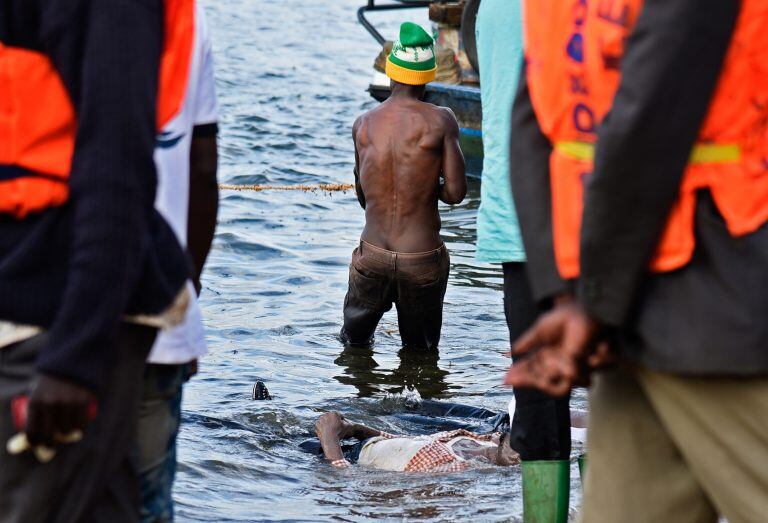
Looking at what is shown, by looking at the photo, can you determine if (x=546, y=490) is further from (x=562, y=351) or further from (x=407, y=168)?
(x=407, y=168)

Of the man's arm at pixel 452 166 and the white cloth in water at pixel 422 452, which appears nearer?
the white cloth in water at pixel 422 452

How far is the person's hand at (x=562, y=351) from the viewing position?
1.94 metres

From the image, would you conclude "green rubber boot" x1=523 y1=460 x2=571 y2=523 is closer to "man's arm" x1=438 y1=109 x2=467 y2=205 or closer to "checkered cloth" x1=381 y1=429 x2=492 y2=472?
"checkered cloth" x1=381 y1=429 x2=492 y2=472

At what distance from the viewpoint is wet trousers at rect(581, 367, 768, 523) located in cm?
191

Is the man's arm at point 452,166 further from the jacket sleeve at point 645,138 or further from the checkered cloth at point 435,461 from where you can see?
the jacket sleeve at point 645,138

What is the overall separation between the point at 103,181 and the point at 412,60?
4.89 meters

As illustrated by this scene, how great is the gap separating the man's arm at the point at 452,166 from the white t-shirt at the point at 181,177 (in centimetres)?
423

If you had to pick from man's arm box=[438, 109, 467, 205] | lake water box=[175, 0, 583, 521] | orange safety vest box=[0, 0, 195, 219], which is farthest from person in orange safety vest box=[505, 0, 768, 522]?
man's arm box=[438, 109, 467, 205]

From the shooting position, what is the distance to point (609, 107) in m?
1.94

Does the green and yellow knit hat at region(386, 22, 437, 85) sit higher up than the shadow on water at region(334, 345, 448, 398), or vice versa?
the green and yellow knit hat at region(386, 22, 437, 85)

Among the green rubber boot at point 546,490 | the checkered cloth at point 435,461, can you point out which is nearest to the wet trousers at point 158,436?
the green rubber boot at point 546,490

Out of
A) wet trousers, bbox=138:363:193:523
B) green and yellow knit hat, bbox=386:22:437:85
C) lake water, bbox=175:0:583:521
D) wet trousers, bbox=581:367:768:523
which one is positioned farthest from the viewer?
green and yellow knit hat, bbox=386:22:437:85

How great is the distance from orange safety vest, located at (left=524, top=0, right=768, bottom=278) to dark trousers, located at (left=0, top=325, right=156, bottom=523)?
77cm

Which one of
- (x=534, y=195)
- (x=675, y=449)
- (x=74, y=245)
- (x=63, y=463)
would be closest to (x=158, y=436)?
(x=63, y=463)
